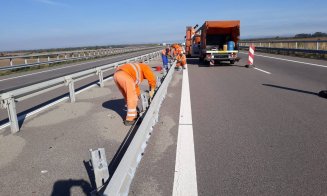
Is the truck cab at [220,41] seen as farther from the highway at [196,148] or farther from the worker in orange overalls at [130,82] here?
the worker in orange overalls at [130,82]

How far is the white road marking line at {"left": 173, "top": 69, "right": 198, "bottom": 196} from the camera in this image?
3459mm

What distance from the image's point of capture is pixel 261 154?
440 cm

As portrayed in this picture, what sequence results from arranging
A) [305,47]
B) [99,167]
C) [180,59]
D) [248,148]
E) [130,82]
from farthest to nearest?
1. [305,47]
2. [180,59]
3. [130,82]
4. [248,148]
5. [99,167]

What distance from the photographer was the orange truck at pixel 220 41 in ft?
64.2

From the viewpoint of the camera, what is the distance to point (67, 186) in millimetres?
3637

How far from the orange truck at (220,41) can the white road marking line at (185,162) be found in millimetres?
13466

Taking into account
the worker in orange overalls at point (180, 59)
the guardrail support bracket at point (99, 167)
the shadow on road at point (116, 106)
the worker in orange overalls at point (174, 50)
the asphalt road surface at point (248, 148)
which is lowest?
the asphalt road surface at point (248, 148)

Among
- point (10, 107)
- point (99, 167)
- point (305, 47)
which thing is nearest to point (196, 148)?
point (99, 167)

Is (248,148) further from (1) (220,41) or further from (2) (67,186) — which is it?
(1) (220,41)

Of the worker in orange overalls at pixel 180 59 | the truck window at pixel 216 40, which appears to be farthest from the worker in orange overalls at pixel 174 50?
the truck window at pixel 216 40

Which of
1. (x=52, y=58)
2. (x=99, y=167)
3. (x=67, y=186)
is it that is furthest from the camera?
(x=52, y=58)

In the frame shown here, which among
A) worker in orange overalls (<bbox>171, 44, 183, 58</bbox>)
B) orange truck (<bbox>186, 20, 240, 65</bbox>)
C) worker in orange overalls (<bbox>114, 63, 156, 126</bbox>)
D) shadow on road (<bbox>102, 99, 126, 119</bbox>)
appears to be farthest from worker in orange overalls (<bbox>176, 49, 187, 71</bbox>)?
worker in orange overalls (<bbox>114, 63, 156, 126</bbox>)

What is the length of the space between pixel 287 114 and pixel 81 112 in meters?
4.46

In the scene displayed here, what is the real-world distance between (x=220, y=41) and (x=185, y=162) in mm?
18038
